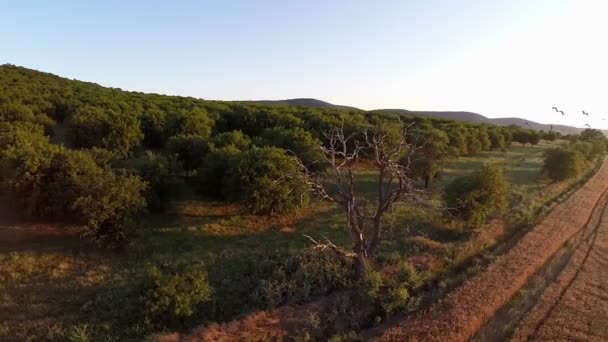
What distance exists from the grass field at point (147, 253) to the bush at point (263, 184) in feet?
3.96

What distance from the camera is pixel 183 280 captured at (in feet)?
45.8

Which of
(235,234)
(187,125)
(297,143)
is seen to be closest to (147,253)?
(235,234)

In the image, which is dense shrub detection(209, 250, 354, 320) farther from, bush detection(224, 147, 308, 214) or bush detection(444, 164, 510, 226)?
bush detection(444, 164, 510, 226)

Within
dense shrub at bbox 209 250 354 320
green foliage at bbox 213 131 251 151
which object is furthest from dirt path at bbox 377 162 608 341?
green foliage at bbox 213 131 251 151

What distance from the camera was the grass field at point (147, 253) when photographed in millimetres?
13781

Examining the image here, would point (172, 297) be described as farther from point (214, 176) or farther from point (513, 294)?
point (513, 294)

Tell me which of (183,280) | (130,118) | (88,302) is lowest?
(88,302)

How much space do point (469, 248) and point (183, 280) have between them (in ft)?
43.2

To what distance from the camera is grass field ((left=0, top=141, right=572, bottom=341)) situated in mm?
13781

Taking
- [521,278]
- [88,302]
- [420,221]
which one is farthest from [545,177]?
[88,302]

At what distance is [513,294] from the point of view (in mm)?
15859

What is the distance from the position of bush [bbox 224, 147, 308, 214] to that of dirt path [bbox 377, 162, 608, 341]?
9.12 metres

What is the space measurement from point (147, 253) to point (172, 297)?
19.7ft

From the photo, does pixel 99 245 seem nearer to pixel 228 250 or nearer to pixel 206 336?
pixel 228 250
